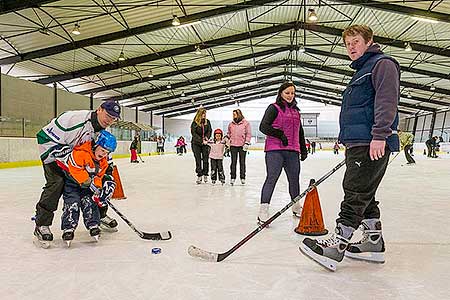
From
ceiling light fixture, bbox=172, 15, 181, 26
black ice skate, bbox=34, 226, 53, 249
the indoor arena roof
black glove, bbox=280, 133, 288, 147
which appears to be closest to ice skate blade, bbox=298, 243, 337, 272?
black glove, bbox=280, 133, 288, 147

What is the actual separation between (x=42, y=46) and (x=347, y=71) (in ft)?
55.2

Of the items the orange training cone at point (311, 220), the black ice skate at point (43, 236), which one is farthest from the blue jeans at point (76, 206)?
the orange training cone at point (311, 220)

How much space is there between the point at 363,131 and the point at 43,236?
214 cm

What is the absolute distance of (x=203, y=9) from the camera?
1328 centimetres

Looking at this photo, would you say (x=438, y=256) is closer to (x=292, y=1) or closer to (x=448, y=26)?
(x=292, y=1)

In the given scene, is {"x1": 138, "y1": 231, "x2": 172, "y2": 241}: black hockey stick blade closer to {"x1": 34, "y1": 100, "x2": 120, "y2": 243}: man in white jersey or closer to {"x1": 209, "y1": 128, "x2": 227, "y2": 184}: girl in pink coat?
{"x1": 34, "y1": 100, "x2": 120, "y2": 243}: man in white jersey

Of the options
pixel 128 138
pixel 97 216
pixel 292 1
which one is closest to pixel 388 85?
pixel 97 216

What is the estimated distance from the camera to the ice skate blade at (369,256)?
238cm

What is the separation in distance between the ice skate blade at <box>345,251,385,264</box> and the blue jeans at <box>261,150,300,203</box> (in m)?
1.13

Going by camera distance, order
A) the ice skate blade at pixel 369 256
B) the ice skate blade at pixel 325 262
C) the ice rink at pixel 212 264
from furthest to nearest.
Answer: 1. the ice skate blade at pixel 369 256
2. the ice skate blade at pixel 325 262
3. the ice rink at pixel 212 264

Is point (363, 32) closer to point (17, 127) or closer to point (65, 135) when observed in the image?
point (65, 135)

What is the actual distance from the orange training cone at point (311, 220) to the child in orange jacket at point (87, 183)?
1473 millimetres

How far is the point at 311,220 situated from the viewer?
311 centimetres

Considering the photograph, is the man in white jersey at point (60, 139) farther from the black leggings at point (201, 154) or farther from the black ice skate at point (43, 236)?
the black leggings at point (201, 154)
